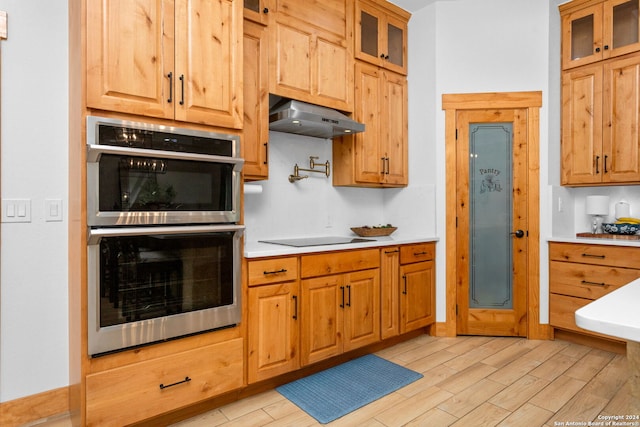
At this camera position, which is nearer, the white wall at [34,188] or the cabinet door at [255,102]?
the white wall at [34,188]

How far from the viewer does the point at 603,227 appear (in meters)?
3.52

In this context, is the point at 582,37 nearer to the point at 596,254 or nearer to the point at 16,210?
the point at 596,254

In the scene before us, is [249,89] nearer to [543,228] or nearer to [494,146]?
[494,146]

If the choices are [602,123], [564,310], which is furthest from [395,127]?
[564,310]

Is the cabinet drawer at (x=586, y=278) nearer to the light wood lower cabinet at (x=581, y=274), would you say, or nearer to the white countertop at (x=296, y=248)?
the light wood lower cabinet at (x=581, y=274)

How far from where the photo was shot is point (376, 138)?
3508 millimetres

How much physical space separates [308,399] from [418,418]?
0.66 metres

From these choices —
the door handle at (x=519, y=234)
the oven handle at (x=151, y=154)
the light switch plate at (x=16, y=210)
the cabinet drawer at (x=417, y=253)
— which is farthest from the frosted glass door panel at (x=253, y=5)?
the door handle at (x=519, y=234)

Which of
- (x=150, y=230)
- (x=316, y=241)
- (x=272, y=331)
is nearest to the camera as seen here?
(x=150, y=230)

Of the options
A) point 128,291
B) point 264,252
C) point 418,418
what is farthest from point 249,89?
point 418,418

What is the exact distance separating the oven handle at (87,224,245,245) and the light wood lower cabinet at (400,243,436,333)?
1.66 m

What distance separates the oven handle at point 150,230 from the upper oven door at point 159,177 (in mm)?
31

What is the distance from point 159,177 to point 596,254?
3.35 m

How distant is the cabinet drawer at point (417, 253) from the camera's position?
10.9ft
